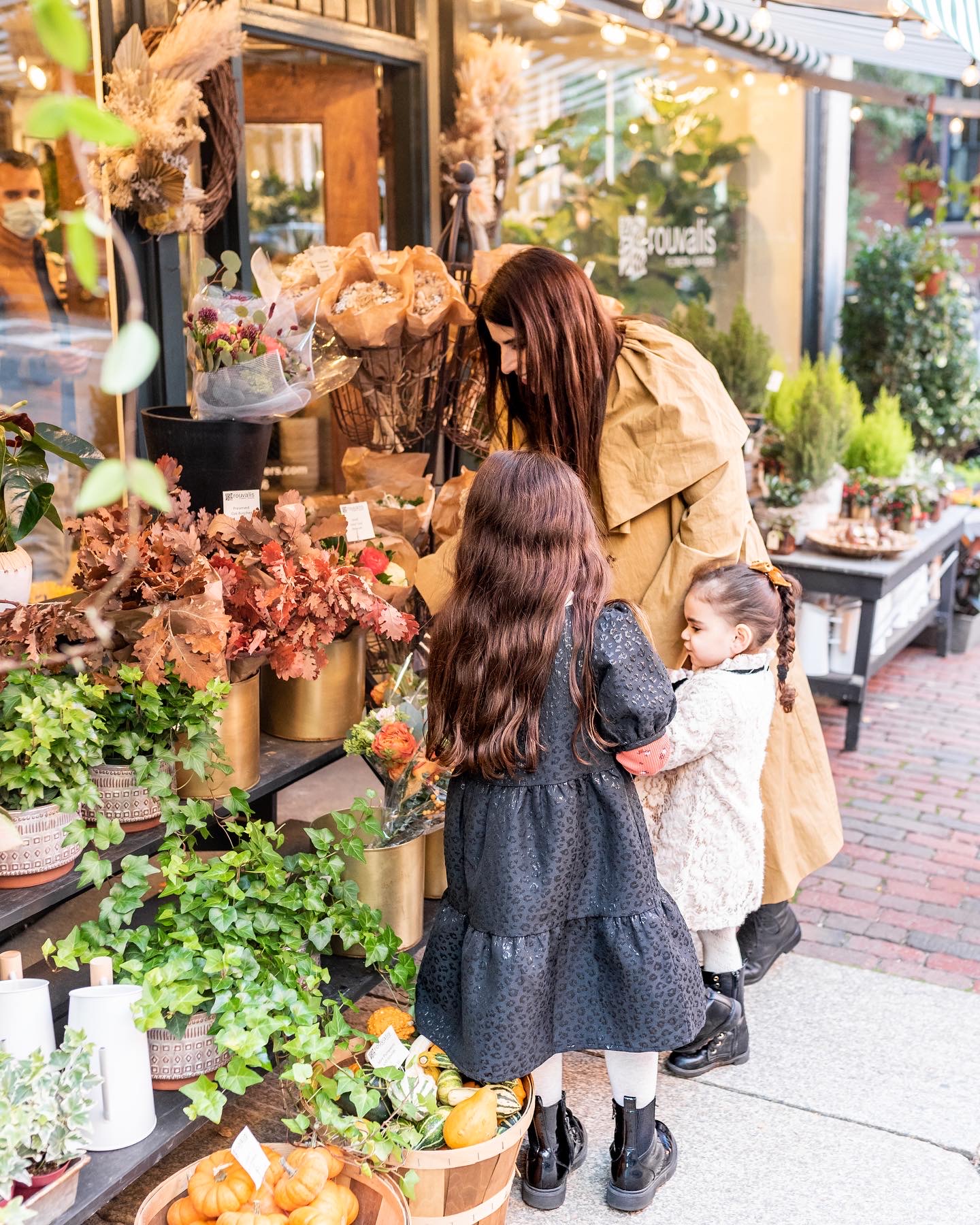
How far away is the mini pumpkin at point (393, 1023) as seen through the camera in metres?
2.52

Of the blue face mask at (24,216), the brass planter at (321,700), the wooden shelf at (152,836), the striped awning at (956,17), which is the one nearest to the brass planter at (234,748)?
the wooden shelf at (152,836)

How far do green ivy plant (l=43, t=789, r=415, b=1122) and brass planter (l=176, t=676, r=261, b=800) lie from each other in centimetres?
7

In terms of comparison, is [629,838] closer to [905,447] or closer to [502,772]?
[502,772]

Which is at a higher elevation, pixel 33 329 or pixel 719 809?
pixel 33 329

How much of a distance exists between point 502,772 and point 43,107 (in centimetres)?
166

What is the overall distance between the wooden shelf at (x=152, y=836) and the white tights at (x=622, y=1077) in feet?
2.71

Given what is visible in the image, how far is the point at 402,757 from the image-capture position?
9.04 ft

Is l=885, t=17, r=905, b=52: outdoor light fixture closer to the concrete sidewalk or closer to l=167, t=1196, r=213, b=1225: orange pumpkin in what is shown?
the concrete sidewalk

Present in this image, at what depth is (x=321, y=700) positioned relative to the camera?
9.51 feet

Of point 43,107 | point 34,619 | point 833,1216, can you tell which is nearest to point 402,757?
point 34,619

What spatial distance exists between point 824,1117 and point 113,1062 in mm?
1641

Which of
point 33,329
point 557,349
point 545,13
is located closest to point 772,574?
point 557,349

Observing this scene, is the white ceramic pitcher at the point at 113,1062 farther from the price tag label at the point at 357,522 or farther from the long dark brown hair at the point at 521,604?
the price tag label at the point at 357,522

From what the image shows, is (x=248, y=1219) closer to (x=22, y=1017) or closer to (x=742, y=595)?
(x=22, y=1017)
